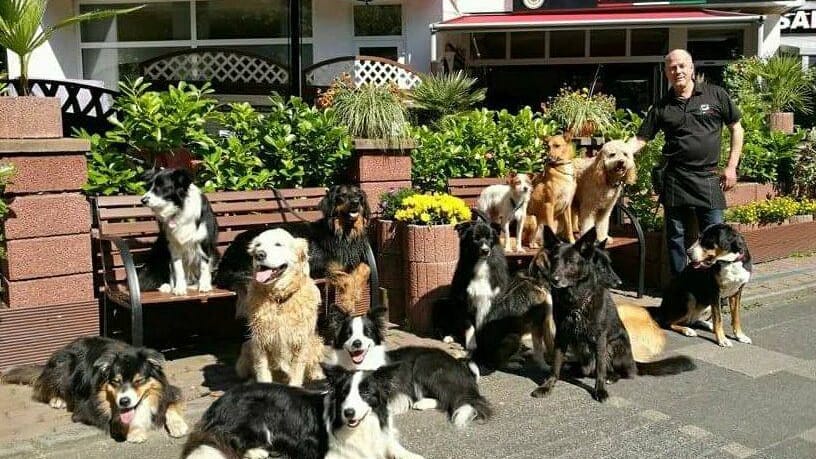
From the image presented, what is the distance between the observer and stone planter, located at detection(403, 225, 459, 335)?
619cm

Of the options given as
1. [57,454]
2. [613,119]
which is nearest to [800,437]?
[57,454]

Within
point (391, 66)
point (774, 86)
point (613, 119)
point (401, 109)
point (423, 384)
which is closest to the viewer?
point (423, 384)

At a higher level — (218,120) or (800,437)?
(218,120)

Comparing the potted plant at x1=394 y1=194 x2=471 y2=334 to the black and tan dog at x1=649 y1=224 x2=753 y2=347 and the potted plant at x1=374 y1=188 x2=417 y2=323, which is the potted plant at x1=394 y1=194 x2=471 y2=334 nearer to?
the potted plant at x1=374 y1=188 x2=417 y2=323

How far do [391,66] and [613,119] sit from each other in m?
5.40

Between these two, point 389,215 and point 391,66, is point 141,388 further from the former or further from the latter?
point 391,66

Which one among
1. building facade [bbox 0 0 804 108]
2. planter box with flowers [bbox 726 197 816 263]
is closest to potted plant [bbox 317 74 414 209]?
planter box with flowers [bbox 726 197 816 263]

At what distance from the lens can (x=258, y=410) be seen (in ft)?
13.1

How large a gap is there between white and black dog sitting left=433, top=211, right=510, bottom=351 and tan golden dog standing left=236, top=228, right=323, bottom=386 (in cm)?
125

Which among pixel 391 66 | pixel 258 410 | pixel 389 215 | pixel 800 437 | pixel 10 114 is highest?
pixel 391 66

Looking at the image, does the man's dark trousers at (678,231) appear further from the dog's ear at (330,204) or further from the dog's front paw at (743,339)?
the dog's ear at (330,204)

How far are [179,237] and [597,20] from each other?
11761 millimetres

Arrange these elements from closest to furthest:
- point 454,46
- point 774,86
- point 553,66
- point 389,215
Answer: point 389,215, point 774,86, point 454,46, point 553,66

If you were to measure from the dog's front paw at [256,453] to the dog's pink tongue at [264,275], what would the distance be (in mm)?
1032
